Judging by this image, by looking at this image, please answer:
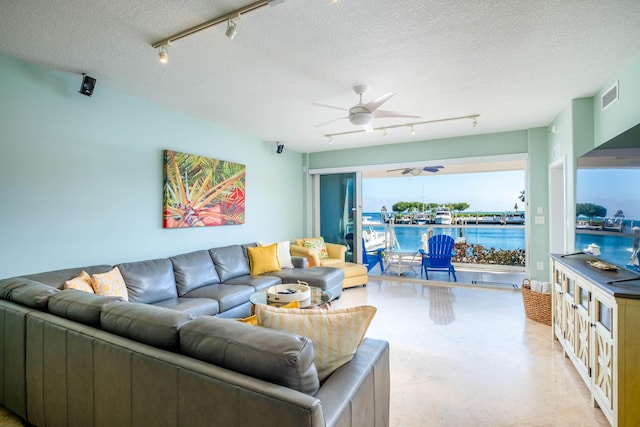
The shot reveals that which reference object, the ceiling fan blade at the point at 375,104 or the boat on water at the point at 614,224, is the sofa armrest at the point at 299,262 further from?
the boat on water at the point at 614,224

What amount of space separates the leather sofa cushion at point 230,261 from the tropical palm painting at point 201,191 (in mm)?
414

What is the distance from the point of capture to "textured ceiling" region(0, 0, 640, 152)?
183 cm

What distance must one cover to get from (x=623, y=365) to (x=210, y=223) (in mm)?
4026

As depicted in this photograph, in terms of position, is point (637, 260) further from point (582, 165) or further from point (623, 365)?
point (582, 165)

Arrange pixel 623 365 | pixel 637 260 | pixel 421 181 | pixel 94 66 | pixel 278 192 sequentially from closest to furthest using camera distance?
pixel 623 365, pixel 637 260, pixel 94 66, pixel 278 192, pixel 421 181

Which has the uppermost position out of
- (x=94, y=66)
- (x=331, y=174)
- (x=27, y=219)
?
(x=94, y=66)

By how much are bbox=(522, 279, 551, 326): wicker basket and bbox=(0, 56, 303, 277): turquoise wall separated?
405cm

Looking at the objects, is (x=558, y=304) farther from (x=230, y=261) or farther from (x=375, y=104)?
(x=230, y=261)

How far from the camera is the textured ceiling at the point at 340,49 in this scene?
183 cm

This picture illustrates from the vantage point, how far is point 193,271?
3414 mm

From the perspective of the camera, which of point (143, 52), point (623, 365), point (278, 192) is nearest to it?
point (623, 365)

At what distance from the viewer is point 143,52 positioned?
2.32 meters

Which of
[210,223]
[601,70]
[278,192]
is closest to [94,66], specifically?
[210,223]

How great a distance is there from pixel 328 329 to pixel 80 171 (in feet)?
9.42
